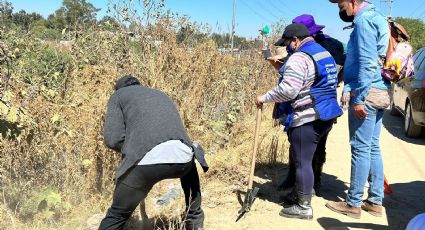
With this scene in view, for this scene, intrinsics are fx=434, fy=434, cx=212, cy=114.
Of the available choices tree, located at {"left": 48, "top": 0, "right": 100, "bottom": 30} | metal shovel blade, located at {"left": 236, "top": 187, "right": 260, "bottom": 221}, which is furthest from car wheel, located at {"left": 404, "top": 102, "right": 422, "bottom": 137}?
tree, located at {"left": 48, "top": 0, "right": 100, "bottom": 30}

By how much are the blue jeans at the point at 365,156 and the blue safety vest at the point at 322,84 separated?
0.25 metres

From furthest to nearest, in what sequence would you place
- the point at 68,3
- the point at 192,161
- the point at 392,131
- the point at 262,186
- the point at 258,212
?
the point at 392,131 → the point at 68,3 → the point at 262,186 → the point at 258,212 → the point at 192,161

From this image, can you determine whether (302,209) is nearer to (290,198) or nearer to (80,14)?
(290,198)

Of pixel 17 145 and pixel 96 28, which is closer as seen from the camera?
pixel 17 145

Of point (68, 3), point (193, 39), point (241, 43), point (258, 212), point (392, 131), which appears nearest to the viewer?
point (258, 212)

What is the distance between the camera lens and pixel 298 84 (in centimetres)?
381

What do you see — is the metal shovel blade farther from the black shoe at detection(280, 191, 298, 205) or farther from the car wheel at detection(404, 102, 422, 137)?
the car wheel at detection(404, 102, 422, 137)

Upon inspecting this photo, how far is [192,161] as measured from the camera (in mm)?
3221

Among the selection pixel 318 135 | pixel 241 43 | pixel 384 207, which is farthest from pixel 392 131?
pixel 318 135

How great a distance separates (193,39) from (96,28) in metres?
1.33

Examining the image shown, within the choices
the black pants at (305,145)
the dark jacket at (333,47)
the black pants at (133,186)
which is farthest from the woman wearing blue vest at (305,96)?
the black pants at (133,186)

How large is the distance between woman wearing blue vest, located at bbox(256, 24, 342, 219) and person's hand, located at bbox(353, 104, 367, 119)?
0.54 ft

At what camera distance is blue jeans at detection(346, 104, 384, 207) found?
398 cm

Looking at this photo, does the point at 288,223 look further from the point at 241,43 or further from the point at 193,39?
the point at 241,43
